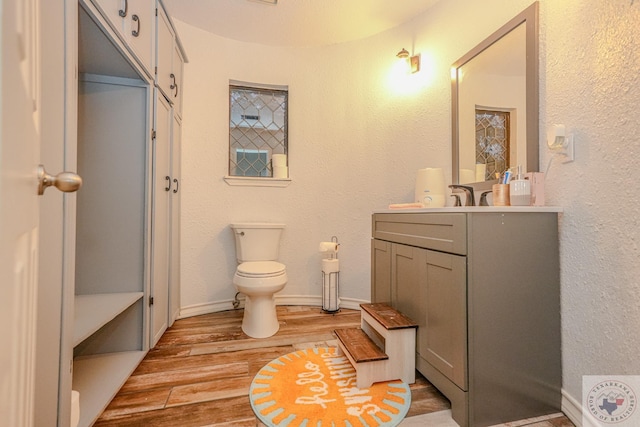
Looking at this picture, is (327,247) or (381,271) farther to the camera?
(327,247)

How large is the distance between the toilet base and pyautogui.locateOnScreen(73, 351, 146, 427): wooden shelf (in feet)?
2.06

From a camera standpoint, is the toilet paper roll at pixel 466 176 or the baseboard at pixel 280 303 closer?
the toilet paper roll at pixel 466 176

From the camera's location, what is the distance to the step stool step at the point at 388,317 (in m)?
1.37

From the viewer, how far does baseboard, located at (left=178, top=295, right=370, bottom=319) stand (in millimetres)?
2320

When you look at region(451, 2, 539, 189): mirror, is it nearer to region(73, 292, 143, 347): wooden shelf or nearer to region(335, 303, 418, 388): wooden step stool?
region(335, 303, 418, 388): wooden step stool

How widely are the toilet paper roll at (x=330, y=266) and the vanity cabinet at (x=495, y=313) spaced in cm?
118

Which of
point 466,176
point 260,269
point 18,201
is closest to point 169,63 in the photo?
point 260,269

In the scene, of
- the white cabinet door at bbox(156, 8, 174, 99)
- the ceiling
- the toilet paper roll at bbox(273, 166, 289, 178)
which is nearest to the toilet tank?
the toilet paper roll at bbox(273, 166, 289, 178)

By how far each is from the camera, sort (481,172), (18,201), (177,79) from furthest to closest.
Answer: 1. (177,79)
2. (481,172)
3. (18,201)

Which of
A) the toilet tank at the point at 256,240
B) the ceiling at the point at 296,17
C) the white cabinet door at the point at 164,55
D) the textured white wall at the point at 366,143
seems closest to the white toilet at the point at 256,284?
the toilet tank at the point at 256,240

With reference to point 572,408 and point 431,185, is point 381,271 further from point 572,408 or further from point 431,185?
point 572,408

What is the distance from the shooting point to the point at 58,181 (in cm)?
45

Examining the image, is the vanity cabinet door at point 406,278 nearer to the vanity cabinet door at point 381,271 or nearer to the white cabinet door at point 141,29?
the vanity cabinet door at point 381,271

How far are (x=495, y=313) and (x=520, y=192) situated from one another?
0.55 metres
